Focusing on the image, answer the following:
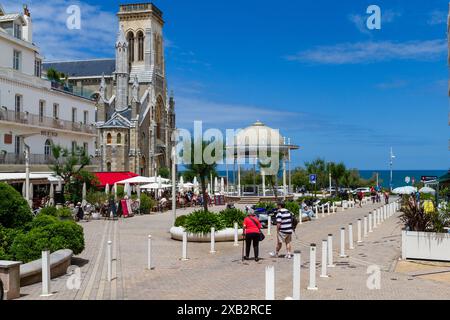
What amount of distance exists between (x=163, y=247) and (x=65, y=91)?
27.1m

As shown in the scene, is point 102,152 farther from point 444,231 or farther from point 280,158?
point 444,231

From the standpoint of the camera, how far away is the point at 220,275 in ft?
41.1

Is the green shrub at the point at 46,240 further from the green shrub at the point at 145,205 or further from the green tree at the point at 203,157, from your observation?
the green shrub at the point at 145,205

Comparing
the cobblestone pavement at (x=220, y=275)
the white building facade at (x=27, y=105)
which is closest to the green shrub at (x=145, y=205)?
the white building facade at (x=27, y=105)

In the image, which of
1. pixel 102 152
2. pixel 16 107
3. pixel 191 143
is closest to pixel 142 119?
pixel 102 152

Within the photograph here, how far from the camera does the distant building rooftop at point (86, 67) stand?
84.6 m

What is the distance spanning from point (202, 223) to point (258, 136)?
91.8 feet

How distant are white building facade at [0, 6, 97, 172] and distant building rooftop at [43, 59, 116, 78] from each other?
43.2m

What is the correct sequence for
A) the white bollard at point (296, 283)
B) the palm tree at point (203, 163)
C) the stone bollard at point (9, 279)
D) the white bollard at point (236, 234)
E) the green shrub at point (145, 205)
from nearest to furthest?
1. the white bollard at point (296, 283)
2. the stone bollard at point (9, 279)
3. the white bollard at point (236, 234)
4. the palm tree at point (203, 163)
5. the green shrub at point (145, 205)

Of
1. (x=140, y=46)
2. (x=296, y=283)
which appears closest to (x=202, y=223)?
(x=296, y=283)

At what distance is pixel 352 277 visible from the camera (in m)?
12.2

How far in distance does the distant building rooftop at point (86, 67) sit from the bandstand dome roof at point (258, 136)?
4248 centimetres

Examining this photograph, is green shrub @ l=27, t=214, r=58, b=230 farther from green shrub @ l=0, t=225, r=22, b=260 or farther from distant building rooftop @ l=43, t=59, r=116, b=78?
distant building rooftop @ l=43, t=59, r=116, b=78

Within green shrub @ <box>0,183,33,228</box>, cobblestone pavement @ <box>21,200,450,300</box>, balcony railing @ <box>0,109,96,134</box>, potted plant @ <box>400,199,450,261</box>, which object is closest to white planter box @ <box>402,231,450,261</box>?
potted plant @ <box>400,199,450,261</box>
